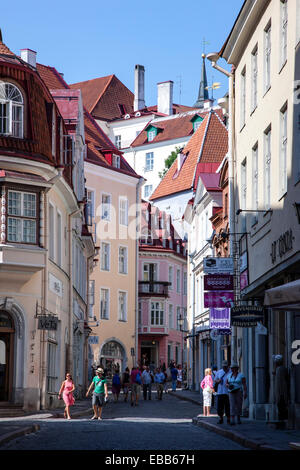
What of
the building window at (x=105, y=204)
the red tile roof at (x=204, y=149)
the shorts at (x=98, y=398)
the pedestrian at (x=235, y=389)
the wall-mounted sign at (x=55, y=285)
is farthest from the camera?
the red tile roof at (x=204, y=149)

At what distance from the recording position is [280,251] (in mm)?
22156

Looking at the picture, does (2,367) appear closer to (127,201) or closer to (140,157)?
(127,201)

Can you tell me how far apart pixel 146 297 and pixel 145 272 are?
92.6 inches

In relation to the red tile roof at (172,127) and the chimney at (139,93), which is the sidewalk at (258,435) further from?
the chimney at (139,93)

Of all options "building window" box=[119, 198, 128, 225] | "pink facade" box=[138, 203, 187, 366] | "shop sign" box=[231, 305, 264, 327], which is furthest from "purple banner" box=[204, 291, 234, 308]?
"pink facade" box=[138, 203, 187, 366]

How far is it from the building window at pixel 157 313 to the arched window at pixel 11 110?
5162 cm

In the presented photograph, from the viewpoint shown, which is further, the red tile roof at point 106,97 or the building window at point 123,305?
the red tile roof at point 106,97

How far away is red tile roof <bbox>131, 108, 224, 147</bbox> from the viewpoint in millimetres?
105537

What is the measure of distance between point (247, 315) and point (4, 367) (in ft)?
36.0

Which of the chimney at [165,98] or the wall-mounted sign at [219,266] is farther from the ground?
the chimney at [165,98]

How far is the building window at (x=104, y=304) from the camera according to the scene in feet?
229

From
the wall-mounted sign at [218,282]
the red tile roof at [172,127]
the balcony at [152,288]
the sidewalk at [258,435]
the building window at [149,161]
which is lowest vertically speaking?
the sidewalk at [258,435]

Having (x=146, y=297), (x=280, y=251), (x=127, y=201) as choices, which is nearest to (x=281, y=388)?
(x=280, y=251)

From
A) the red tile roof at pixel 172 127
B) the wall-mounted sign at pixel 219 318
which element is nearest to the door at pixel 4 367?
the wall-mounted sign at pixel 219 318
